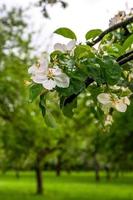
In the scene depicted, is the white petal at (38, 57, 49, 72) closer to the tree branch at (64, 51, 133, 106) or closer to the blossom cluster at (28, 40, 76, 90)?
the blossom cluster at (28, 40, 76, 90)

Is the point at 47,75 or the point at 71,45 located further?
the point at 71,45

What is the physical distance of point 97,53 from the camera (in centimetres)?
225

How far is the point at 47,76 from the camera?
205cm

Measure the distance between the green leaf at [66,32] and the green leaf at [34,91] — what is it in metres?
0.27

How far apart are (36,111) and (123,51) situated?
55.3 ft

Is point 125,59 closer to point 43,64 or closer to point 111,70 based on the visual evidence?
point 111,70

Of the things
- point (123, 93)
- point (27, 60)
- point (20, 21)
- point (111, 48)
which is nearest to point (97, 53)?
point (111, 48)

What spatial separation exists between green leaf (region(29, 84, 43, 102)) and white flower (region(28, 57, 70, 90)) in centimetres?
5

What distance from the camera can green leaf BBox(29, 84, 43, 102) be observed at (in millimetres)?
2090

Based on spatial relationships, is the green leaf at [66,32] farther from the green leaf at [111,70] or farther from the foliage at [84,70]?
the green leaf at [111,70]

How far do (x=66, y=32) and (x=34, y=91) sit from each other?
0.31 metres

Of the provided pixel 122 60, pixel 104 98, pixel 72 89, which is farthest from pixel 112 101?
pixel 72 89

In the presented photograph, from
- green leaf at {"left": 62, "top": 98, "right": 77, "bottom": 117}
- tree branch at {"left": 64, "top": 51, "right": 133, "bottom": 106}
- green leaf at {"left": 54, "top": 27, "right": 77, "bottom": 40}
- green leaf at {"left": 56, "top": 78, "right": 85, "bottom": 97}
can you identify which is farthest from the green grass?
green leaf at {"left": 56, "top": 78, "right": 85, "bottom": 97}

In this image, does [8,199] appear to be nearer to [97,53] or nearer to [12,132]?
[12,132]
